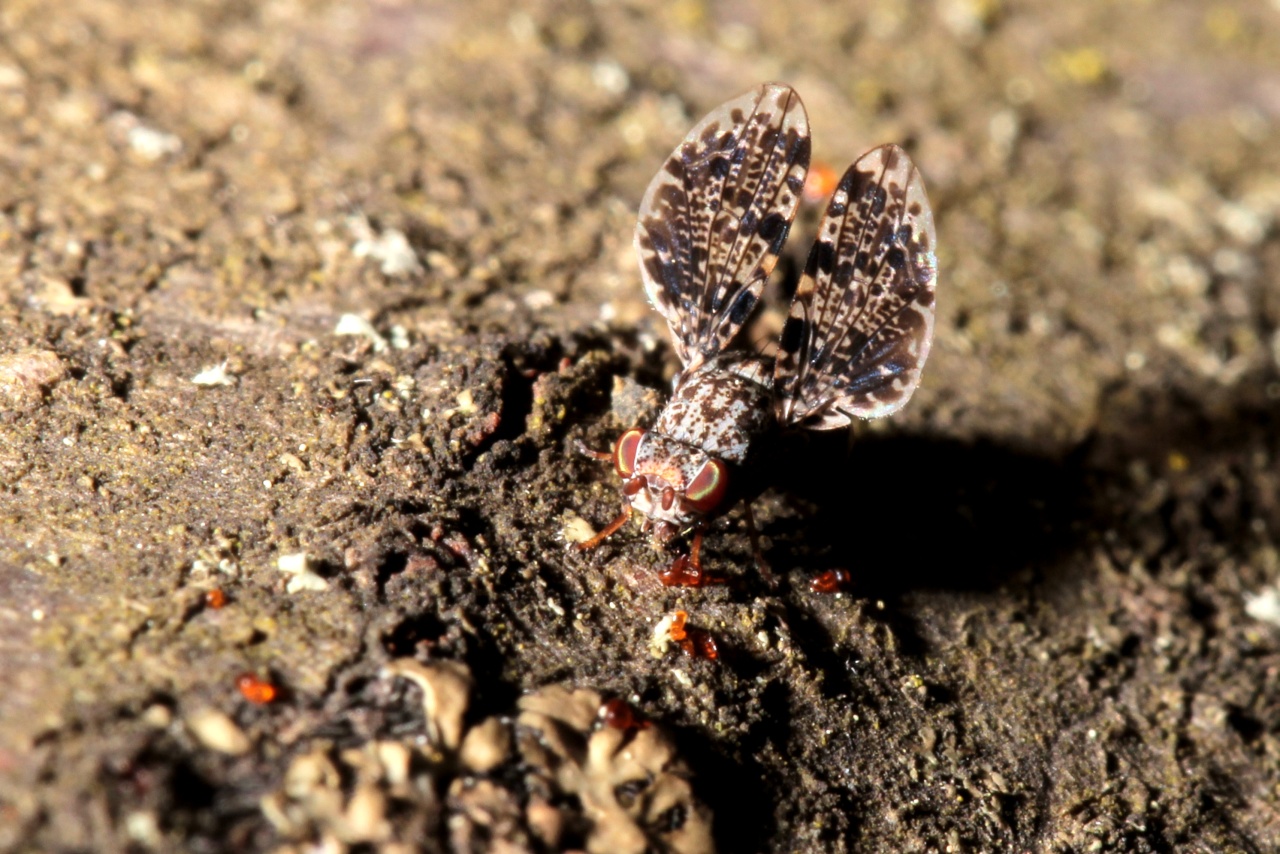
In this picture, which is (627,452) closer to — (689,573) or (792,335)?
(689,573)

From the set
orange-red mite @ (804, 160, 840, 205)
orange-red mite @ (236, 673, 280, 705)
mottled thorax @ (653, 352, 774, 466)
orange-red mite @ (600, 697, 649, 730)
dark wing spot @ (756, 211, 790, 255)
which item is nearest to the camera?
orange-red mite @ (236, 673, 280, 705)

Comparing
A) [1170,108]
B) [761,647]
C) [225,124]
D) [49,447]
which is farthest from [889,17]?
[49,447]

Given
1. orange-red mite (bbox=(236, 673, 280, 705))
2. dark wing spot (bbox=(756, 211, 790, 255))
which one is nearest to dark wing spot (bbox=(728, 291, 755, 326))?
dark wing spot (bbox=(756, 211, 790, 255))

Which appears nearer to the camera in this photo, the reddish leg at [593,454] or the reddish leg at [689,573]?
the reddish leg at [689,573]

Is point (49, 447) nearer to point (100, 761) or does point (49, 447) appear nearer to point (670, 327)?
point (100, 761)

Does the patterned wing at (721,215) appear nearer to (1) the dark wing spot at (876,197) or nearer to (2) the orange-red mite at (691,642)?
(1) the dark wing spot at (876,197)

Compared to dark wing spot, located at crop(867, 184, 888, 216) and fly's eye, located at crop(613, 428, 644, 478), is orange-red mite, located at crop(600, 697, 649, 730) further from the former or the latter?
dark wing spot, located at crop(867, 184, 888, 216)

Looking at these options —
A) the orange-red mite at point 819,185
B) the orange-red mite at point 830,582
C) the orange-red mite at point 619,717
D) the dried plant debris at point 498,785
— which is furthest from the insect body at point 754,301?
the orange-red mite at point 819,185
